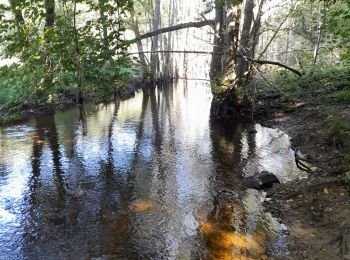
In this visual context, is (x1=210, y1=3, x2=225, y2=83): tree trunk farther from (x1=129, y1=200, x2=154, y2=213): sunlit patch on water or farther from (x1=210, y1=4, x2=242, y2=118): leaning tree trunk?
(x1=129, y1=200, x2=154, y2=213): sunlit patch on water

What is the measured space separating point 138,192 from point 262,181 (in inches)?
102

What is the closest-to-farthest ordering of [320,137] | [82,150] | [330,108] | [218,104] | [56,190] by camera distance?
[56,190] < [320,137] < [82,150] < [330,108] < [218,104]

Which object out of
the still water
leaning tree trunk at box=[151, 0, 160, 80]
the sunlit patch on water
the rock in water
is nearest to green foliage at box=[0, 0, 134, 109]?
the still water

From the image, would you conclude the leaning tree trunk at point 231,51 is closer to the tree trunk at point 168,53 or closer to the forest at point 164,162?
the forest at point 164,162

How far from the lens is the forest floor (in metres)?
4.87

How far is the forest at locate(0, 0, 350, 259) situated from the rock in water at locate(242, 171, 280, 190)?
2 cm

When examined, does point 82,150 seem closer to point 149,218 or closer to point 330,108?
point 149,218

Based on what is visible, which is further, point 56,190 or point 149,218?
point 56,190

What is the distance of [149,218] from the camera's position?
20.2 feet

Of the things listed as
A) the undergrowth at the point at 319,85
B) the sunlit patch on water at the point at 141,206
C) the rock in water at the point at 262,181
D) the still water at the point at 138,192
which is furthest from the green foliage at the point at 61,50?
the undergrowth at the point at 319,85

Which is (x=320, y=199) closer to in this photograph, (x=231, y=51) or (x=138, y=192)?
(x=138, y=192)

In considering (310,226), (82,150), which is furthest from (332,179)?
(82,150)

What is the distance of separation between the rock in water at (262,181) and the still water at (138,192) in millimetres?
241

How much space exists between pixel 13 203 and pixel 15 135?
605 centimetres
